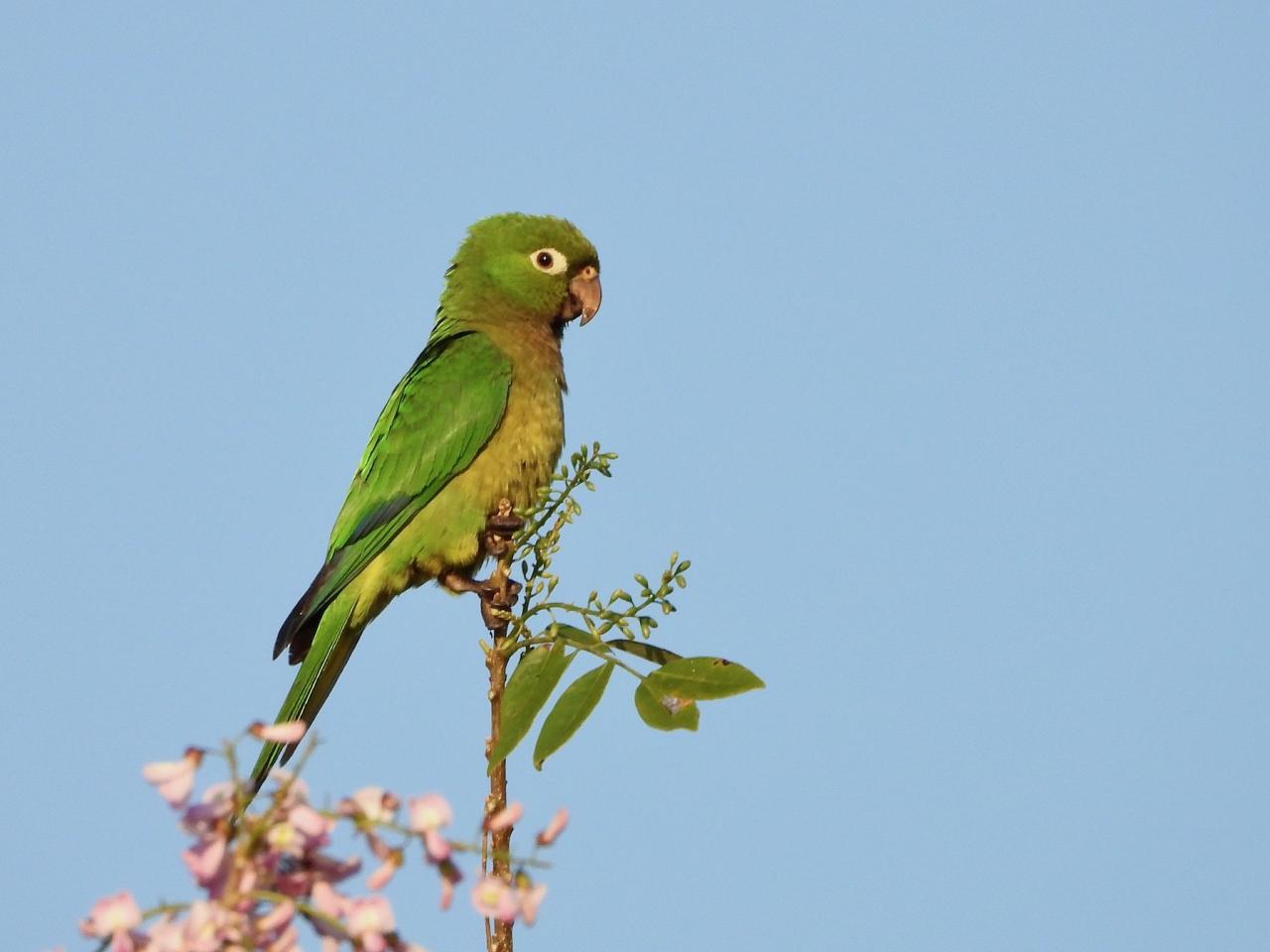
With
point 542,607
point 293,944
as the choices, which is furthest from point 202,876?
point 542,607

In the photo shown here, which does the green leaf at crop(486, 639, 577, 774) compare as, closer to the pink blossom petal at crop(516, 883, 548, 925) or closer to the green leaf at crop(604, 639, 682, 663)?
the green leaf at crop(604, 639, 682, 663)

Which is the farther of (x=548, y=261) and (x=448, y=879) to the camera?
(x=548, y=261)

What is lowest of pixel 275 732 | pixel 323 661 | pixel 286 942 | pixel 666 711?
pixel 286 942

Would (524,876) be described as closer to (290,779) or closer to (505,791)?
(290,779)

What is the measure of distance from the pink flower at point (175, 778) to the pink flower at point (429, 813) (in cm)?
29

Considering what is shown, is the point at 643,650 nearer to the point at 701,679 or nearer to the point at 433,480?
the point at 701,679

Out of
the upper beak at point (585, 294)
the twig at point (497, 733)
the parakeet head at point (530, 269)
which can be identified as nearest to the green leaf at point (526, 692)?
the twig at point (497, 733)

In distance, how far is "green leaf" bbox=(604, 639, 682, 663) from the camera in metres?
3.54

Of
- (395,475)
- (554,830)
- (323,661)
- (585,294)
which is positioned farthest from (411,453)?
(554,830)

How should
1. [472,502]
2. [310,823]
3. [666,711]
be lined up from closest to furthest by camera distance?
1. [310,823]
2. [666,711]
3. [472,502]

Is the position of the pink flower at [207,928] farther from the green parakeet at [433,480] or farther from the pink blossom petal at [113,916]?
the green parakeet at [433,480]

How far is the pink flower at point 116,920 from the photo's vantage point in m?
1.74

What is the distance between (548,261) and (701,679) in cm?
405

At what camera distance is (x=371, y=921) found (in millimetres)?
1719
